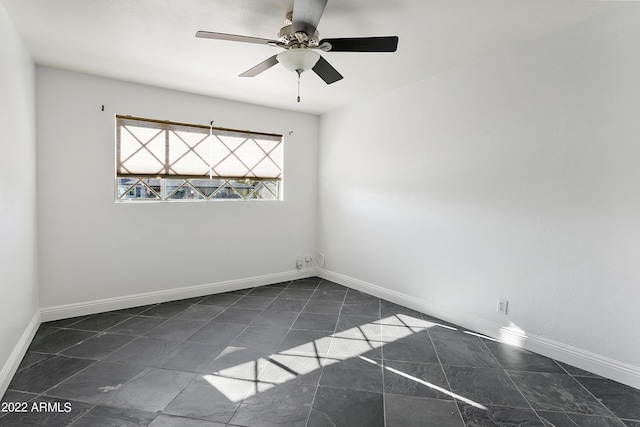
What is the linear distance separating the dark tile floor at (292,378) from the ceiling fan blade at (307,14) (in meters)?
2.18

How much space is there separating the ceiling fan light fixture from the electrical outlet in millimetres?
2405

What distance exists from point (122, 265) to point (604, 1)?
449cm

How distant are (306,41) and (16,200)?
232 centimetres

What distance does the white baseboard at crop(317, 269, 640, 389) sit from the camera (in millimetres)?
2184

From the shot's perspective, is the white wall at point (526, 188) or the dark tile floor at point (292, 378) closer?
the dark tile floor at point (292, 378)

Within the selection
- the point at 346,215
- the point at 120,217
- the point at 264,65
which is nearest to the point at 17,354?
the point at 120,217

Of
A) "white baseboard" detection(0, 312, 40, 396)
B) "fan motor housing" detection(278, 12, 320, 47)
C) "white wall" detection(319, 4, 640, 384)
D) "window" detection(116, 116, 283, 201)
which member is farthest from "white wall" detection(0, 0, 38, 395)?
"white wall" detection(319, 4, 640, 384)

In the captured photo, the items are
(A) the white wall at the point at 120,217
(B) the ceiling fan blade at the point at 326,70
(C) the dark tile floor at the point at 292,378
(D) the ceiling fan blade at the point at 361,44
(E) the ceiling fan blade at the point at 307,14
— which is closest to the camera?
(E) the ceiling fan blade at the point at 307,14

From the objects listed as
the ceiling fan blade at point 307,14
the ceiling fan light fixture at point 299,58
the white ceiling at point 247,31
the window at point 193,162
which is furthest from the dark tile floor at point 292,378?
the white ceiling at point 247,31

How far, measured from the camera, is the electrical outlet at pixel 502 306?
279 centimetres

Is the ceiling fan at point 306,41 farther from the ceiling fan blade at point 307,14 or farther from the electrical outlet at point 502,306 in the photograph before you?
the electrical outlet at point 502,306

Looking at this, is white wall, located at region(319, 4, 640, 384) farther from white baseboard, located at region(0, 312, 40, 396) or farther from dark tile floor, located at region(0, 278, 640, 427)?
white baseboard, located at region(0, 312, 40, 396)

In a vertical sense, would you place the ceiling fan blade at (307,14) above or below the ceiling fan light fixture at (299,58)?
above

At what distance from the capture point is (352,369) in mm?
2336
